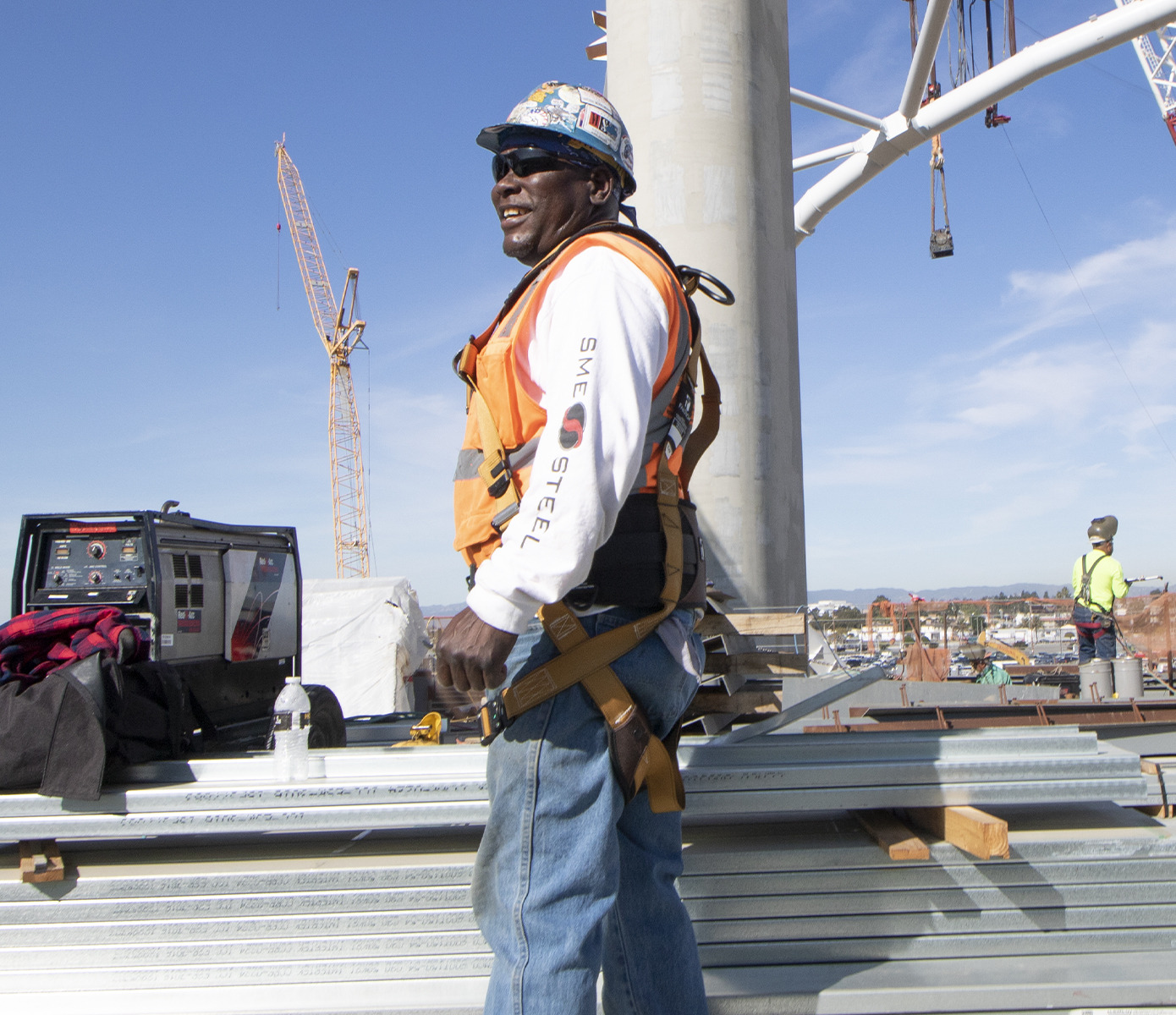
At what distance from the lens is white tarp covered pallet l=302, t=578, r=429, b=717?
1524 cm

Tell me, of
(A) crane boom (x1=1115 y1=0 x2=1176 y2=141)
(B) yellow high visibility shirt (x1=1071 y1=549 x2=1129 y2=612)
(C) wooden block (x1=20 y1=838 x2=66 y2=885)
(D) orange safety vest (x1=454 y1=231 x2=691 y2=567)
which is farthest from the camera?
(A) crane boom (x1=1115 y1=0 x2=1176 y2=141)

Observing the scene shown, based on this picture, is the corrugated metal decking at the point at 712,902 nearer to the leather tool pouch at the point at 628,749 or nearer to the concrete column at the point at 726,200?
the leather tool pouch at the point at 628,749

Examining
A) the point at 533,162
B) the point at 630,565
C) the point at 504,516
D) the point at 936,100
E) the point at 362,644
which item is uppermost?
the point at 936,100

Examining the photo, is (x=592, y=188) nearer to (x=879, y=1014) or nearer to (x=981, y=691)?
(x=879, y=1014)

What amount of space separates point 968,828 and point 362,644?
14.1 metres

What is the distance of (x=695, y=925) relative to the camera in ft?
8.92

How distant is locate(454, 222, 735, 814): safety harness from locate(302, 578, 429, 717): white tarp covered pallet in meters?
13.6

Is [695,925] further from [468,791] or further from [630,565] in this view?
[630,565]

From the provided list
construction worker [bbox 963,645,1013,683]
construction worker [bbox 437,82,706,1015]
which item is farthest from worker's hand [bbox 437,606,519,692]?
construction worker [bbox 963,645,1013,683]

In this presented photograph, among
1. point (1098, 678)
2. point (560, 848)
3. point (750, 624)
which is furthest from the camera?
point (1098, 678)

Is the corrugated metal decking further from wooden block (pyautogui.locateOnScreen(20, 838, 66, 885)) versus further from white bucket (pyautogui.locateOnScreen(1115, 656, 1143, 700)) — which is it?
white bucket (pyautogui.locateOnScreen(1115, 656, 1143, 700))

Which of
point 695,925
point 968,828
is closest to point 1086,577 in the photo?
point 968,828

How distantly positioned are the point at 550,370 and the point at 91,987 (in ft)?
7.78

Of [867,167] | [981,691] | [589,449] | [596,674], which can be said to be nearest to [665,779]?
[596,674]
